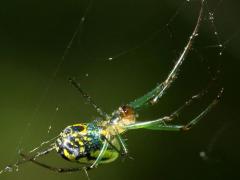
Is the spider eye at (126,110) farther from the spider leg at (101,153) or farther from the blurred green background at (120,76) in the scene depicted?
the blurred green background at (120,76)

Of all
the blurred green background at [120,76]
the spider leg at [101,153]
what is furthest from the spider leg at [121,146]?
the blurred green background at [120,76]

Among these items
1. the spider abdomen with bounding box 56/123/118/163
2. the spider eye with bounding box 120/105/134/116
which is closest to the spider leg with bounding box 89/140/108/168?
the spider abdomen with bounding box 56/123/118/163

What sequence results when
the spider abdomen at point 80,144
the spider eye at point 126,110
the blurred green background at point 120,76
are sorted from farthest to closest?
1. the blurred green background at point 120,76
2. the spider eye at point 126,110
3. the spider abdomen at point 80,144

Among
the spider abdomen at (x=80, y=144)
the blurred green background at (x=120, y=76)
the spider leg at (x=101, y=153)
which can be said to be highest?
the blurred green background at (x=120, y=76)

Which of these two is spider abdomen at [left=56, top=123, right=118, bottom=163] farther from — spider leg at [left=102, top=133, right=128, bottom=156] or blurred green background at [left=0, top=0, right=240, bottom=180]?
blurred green background at [left=0, top=0, right=240, bottom=180]

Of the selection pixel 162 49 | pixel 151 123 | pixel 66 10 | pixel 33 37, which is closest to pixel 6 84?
pixel 33 37

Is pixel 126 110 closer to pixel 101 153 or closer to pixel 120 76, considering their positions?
pixel 101 153

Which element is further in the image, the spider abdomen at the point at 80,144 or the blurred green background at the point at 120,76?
the blurred green background at the point at 120,76

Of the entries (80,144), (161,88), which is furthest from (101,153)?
(161,88)
